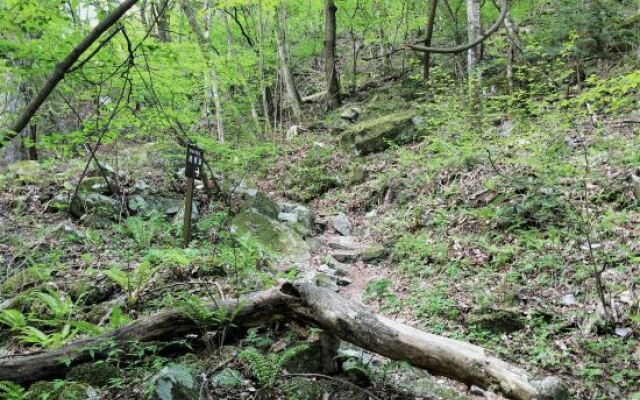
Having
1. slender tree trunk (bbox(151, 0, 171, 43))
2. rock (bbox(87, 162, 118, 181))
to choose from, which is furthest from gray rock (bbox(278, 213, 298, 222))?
slender tree trunk (bbox(151, 0, 171, 43))

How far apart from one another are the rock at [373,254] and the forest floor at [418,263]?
4 centimetres

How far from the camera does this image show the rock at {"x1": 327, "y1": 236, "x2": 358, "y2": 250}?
859 cm

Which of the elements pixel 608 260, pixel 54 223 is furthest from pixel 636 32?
pixel 54 223

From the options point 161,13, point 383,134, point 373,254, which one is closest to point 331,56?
point 383,134

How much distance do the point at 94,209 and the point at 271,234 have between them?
135 inches

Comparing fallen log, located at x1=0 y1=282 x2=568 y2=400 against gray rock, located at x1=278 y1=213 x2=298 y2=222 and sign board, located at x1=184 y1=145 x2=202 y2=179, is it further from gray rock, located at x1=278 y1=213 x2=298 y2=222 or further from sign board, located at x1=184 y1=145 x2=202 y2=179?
gray rock, located at x1=278 y1=213 x2=298 y2=222

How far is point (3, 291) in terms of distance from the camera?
5469 millimetres

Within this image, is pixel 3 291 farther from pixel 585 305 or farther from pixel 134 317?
pixel 585 305

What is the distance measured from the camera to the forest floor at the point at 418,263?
372cm

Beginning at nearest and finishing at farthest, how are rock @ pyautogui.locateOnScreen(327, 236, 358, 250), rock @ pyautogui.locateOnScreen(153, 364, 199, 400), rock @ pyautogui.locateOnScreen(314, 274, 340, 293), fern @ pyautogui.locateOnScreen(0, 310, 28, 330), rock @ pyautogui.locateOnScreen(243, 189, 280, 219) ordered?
rock @ pyautogui.locateOnScreen(153, 364, 199, 400) → fern @ pyautogui.locateOnScreen(0, 310, 28, 330) → rock @ pyautogui.locateOnScreen(314, 274, 340, 293) → rock @ pyautogui.locateOnScreen(327, 236, 358, 250) → rock @ pyautogui.locateOnScreen(243, 189, 280, 219)

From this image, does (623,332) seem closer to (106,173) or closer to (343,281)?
(343,281)

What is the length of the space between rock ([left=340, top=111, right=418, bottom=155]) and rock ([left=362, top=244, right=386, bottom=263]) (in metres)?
5.35

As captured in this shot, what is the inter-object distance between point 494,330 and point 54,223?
A: 763 centimetres

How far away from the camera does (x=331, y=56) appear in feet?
54.0
